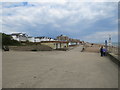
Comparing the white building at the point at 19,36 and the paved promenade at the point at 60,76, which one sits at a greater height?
the white building at the point at 19,36

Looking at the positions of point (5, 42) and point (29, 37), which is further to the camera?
point (29, 37)

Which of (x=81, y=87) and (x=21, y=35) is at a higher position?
(x=21, y=35)

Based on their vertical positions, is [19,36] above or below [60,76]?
above

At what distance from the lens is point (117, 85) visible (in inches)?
218

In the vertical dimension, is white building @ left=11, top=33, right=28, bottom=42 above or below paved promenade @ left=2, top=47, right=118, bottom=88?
above

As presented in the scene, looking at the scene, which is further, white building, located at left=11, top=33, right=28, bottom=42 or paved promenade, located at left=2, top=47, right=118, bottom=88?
white building, located at left=11, top=33, right=28, bottom=42

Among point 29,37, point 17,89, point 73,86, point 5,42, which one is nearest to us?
point 17,89

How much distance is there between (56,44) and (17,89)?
4231cm

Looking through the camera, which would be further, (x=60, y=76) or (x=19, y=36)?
(x=19, y=36)

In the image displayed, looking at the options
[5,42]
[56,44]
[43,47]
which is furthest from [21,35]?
[43,47]

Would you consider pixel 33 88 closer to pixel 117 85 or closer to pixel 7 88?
pixel 7 88

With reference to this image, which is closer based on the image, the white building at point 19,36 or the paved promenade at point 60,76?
the paved promenade at point 60,76

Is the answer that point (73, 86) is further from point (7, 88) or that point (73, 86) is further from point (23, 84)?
point (7, 88)

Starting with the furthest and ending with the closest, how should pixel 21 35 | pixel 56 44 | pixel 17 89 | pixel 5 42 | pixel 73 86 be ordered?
pixel 21 35 < pixel 5 42 < pixel 56 44 < pixel 73 86 < pixel 17 89
